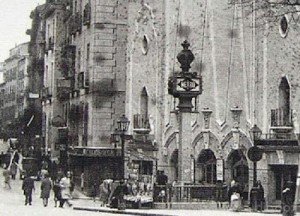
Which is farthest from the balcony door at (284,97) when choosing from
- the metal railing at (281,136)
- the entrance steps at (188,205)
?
the entrance steps at (188,205)

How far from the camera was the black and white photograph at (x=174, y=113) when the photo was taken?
29.1m

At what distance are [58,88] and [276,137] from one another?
24932mm

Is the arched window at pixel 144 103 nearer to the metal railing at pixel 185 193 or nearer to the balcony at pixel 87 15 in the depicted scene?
the balcony at pixel 87 15

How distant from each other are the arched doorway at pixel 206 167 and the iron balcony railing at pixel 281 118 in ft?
14.4

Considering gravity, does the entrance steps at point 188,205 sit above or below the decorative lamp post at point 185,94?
below

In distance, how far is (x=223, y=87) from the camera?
39.8 metres

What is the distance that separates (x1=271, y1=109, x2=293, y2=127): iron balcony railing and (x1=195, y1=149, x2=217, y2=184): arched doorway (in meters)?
4.39

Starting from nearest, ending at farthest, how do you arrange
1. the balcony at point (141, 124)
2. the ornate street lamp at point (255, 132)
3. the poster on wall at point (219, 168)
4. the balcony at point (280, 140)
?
the ornate street lamp at point (255, 132), the balcony at point (280, 140), the poster on wall at point (219, 168), the balcony at point (141, 124)

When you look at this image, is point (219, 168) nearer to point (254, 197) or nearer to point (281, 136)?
point (281, 136)

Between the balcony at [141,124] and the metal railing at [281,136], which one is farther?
the balcony at [141,124]

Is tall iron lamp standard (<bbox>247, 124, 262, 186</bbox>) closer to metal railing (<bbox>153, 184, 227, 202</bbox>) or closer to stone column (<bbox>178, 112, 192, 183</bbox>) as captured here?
metal railing (<bbox>153, 184, 227, 202</bbox>)

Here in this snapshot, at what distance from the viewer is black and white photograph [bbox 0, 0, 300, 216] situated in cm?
2911

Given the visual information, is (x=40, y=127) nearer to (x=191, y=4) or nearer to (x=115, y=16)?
(x=115, y=16)

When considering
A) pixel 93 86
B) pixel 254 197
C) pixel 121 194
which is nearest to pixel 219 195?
pixel 254 197
